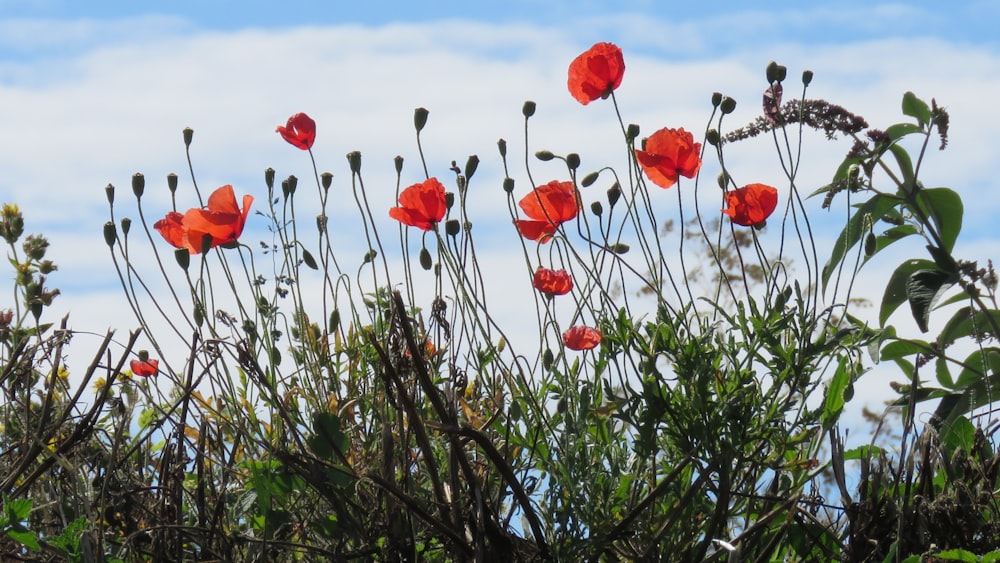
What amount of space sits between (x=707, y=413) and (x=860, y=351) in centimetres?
31

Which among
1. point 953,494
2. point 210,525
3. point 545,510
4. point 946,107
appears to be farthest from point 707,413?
point 946,107

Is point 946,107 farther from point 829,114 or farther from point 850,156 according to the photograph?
point 829,114

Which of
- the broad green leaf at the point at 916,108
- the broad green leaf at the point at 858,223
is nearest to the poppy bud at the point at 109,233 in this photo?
the broad green leaf at the point at 858,223

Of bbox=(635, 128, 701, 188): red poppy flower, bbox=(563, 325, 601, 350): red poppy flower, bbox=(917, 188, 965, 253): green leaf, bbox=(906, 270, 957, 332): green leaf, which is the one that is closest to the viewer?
bbox=(563, 325, 601, 350): red poppy flower

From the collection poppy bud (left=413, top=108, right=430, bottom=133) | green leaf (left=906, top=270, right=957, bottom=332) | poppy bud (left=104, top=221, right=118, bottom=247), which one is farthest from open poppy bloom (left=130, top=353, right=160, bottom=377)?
green leaf (left=906, top=270, right=957, bottom=332)

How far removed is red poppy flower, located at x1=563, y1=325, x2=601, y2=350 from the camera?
A: 5.74 ft

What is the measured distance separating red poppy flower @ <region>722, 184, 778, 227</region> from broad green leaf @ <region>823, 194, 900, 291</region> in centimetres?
21

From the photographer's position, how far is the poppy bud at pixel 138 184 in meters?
2.11

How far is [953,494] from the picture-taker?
69.4 inches

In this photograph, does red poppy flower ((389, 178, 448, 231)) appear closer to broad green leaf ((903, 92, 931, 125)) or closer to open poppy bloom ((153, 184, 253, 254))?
open poppy bloom ((153, 184, 253, 254))

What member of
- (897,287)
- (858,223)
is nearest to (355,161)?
(858,223)

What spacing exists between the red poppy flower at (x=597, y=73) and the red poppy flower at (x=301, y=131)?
18.6 inches

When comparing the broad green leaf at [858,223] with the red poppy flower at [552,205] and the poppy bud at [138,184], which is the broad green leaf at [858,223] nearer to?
the red poppy flower at [552,205]

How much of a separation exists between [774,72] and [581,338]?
22.1 inches
